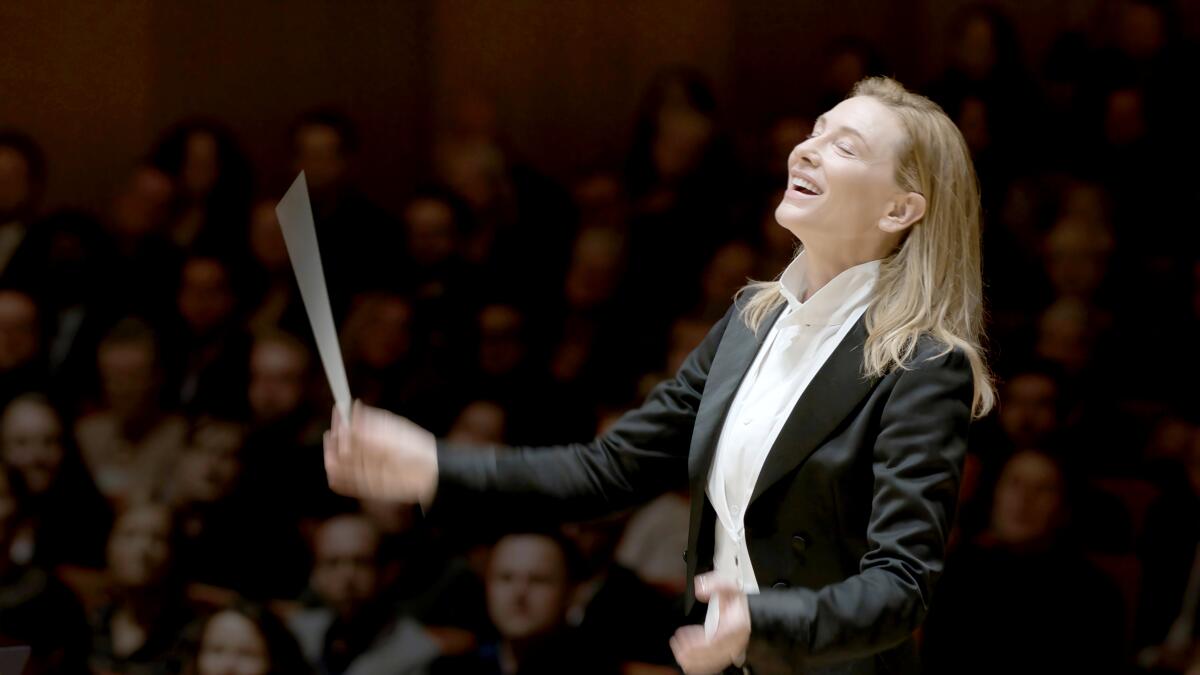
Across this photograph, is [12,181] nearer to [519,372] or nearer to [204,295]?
[204,295]

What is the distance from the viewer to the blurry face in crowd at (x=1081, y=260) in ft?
12.0

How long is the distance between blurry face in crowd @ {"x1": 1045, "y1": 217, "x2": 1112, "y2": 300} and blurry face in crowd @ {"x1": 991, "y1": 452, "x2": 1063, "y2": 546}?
51 centimetres

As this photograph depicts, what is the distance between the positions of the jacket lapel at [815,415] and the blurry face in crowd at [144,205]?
10.1 ft

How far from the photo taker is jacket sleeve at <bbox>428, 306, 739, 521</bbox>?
1.65 metres

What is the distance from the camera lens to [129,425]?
3.88m

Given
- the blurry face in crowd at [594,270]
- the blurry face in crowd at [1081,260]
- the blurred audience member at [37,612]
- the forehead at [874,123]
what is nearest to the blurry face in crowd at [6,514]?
the blurred audience member at [37,612]

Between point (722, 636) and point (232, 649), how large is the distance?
7.76ft

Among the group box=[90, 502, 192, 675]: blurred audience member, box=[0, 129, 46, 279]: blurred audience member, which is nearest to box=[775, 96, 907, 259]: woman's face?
box=[90, 502, 192, 675]: blurred audience member

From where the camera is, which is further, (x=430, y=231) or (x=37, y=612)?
(x=430, y=231)

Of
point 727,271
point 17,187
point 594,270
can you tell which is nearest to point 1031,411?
point 727,271

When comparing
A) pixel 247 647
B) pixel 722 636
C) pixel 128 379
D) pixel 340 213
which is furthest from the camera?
pixel 340 213

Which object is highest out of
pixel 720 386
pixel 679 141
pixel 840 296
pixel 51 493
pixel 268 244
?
pixel 840 296

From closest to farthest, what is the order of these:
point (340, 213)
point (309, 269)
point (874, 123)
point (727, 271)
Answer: point (309, 269), point (874, 123), point (727, 271), point (340, 213)

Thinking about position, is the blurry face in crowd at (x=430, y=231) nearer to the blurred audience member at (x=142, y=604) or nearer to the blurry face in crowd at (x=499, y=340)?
the blurry face in crowd at (x=499, y=340)
